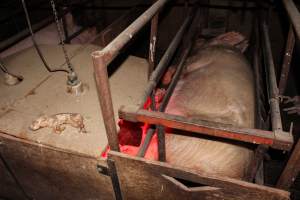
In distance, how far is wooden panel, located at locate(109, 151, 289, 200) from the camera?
1718 mm

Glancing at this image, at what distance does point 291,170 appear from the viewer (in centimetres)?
169

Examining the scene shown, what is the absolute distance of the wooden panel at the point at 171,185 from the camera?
1.72 metres

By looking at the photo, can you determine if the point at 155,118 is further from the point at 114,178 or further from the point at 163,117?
the point at 114,178

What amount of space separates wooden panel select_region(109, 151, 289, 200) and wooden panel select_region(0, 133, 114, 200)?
0.28 m

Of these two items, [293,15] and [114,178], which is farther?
[114,178]

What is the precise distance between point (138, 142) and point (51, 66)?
1.72m

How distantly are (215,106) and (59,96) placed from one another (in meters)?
1.85

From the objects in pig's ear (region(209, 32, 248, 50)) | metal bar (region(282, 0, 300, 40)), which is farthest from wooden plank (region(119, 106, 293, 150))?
pig's ear (region(209, 32, 248, 50))

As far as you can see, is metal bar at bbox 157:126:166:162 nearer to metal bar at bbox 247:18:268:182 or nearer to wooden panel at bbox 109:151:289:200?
wooden panel at bbox 109:151:289:200

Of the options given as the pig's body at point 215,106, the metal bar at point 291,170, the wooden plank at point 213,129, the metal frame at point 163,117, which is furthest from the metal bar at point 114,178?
the metal bar at point 291,170

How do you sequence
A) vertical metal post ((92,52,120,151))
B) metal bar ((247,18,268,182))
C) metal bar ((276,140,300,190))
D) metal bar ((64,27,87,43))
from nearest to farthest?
vertical metal post ((92,52,120,151)) < metal bar ((276,140,300,190)) < metal bar ((247,18,268,182)) < metal bar ((64,27,87,43))

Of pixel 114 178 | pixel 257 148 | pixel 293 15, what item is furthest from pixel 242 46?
pixel 114 178

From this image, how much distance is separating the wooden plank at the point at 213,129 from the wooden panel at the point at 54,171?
69 centimetres

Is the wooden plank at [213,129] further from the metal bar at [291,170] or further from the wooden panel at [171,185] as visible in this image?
the wooden panel at [171,185]
